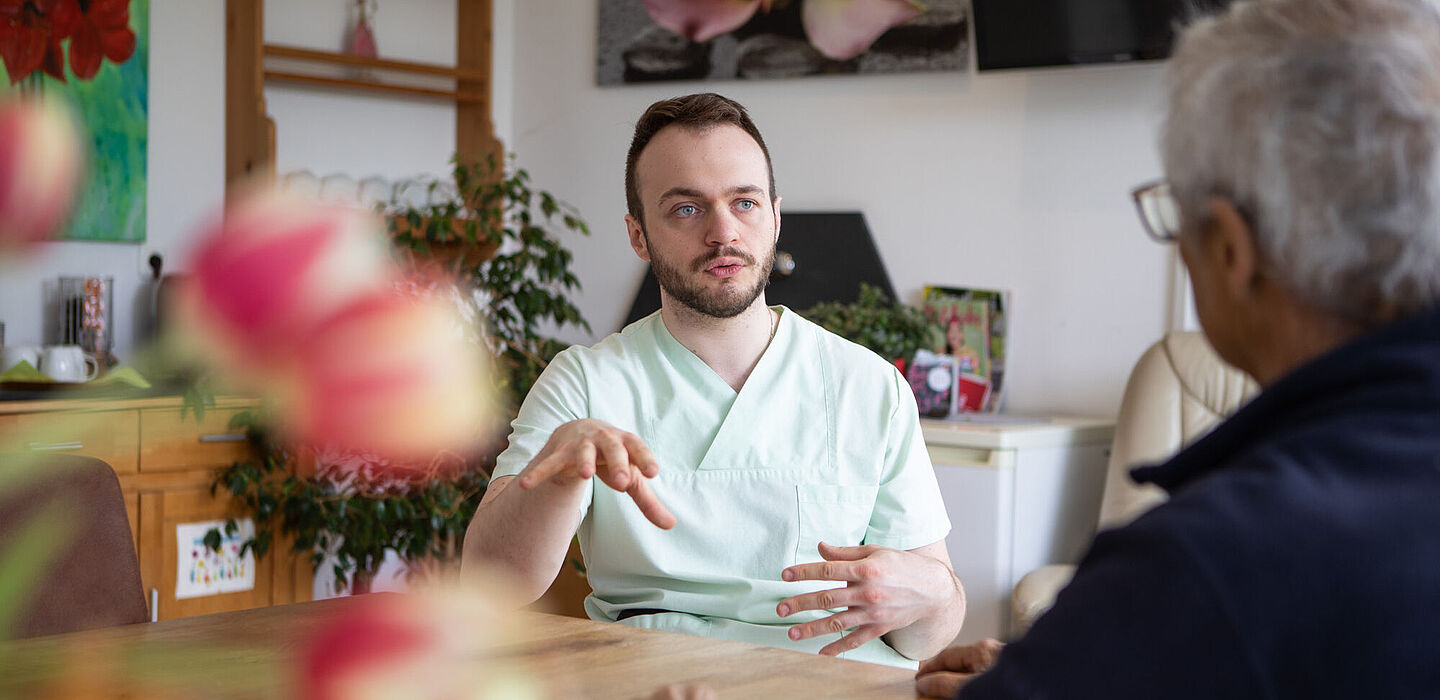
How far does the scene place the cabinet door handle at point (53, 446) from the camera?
291 mm

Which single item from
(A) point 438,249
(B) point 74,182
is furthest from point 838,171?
(B) point 74,182

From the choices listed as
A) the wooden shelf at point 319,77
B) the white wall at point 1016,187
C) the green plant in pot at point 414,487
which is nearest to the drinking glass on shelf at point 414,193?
the wooden shelf at point 319,77

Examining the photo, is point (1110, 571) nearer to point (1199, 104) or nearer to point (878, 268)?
point (1199, 104)

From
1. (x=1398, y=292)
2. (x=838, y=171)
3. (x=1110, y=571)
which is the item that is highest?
(x=838, y=171)

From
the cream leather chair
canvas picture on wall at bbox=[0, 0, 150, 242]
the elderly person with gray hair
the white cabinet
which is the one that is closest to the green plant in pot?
the white cabinet

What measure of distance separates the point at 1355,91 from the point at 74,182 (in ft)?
1.98

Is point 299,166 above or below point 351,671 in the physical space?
above

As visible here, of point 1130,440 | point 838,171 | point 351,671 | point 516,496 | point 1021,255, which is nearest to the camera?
point 351,671

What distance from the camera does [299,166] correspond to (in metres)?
3.85

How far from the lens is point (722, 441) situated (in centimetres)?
164

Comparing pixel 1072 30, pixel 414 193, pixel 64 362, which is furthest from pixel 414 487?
pixel 1072 30

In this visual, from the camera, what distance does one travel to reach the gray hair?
648 mm

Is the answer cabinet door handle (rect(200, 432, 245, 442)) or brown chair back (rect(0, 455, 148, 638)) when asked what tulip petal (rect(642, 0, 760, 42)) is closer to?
cabinet door handle (rect(200, 432, 245, 442))

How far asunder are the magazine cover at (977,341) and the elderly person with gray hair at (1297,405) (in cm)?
259
